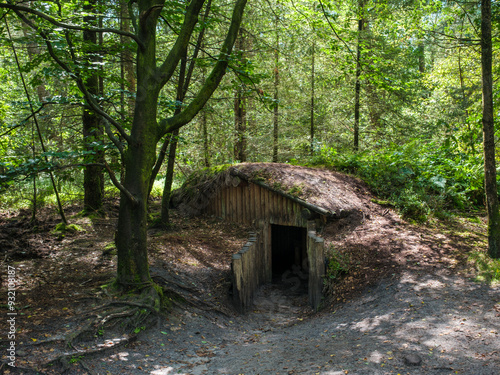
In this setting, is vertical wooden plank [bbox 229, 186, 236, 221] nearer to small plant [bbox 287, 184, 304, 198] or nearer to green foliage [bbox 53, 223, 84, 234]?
small plant [bbox 287, 184, 304, 198]

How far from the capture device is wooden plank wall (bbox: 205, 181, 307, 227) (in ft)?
31.7

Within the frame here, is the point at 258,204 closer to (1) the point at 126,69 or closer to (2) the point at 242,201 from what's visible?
(2) the point at 242,201

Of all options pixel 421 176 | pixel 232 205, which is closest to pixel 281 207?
pixel 232 205

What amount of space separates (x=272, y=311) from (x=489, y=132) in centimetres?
564

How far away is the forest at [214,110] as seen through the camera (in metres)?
5.66

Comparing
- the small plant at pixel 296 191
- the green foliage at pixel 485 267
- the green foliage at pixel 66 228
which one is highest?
the small plant at pixel 296 191

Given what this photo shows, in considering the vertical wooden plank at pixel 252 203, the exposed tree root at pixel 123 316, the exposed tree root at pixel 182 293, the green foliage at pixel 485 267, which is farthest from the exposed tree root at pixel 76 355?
the vertical wooden plank at pixel 252 203

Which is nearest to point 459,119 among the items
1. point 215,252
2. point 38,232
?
point 215,252

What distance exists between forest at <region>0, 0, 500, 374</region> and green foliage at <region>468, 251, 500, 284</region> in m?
0.03

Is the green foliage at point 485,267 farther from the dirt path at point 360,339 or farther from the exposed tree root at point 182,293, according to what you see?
the exposed tree root at point 182,293

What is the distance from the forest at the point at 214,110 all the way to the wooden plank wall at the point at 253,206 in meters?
1.28

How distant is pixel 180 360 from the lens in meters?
4.67

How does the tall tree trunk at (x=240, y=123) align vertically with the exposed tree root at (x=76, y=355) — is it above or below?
above

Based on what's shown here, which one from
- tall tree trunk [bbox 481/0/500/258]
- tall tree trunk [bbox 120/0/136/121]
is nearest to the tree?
tall tree trunk [bbox 120/0/136/121]
